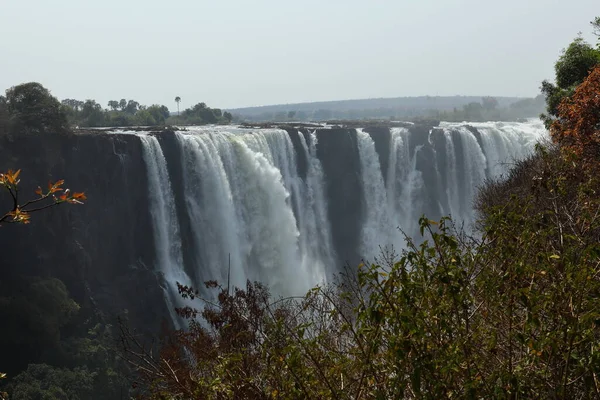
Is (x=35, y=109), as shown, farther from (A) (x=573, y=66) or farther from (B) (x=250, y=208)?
(A) (x=573, y=66)

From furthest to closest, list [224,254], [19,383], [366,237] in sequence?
[366,237], [224,254], [19,383]

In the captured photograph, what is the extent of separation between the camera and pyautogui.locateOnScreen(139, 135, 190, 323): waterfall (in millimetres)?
27547

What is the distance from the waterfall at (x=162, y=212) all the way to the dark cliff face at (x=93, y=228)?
31cm

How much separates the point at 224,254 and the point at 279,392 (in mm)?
25277

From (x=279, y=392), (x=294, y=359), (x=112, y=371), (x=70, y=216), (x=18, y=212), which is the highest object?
(x=18, y=212)

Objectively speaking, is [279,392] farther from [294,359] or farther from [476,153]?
[476,153]

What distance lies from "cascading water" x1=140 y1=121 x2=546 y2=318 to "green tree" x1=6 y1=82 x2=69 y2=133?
12.2 ft

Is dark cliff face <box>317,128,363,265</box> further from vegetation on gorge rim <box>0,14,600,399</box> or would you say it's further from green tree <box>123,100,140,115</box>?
green tree <box>123,100,140,115</box>

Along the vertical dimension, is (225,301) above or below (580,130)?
below

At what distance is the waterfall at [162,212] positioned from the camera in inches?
1085

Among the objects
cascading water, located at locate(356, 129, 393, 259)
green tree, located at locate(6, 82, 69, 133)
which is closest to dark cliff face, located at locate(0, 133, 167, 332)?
green tree, located at locate(6, 82, 69, 133)

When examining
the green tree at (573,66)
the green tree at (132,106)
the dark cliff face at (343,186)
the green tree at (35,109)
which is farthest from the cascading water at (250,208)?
the green tree at (132,106)

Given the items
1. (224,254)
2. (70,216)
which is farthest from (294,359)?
(224,254)

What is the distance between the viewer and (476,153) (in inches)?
1553
